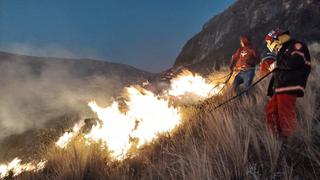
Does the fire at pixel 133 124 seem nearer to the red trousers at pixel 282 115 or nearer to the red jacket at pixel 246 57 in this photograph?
the red jacket at pixel 246 57

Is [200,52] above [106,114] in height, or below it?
above

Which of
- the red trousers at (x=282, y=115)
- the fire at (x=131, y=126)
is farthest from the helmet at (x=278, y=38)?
the fire at (x=131, y=126)

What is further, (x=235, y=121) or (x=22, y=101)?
(x=22, y=101)

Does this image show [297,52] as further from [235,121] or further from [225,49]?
[225,49]

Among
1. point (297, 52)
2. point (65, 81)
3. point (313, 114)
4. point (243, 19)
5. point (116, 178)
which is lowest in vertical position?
point (116, 178)

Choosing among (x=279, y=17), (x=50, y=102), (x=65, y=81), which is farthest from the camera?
(x=279, y=17)

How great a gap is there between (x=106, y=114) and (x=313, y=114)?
462 cm

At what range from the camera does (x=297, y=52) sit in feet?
17.7

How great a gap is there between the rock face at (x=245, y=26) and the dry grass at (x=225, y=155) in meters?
33.5

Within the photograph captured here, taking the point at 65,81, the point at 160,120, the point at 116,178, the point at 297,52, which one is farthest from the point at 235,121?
the point at 65,81

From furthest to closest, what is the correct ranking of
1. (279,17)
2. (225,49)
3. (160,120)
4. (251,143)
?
(225,49), (279,17), (160,120), (251,143)

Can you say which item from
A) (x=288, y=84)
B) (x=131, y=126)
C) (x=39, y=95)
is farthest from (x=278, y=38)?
(x=39, y=95)

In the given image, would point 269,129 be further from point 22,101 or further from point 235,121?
point 22,101

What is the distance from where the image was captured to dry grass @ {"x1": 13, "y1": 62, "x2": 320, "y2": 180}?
4.10 m
